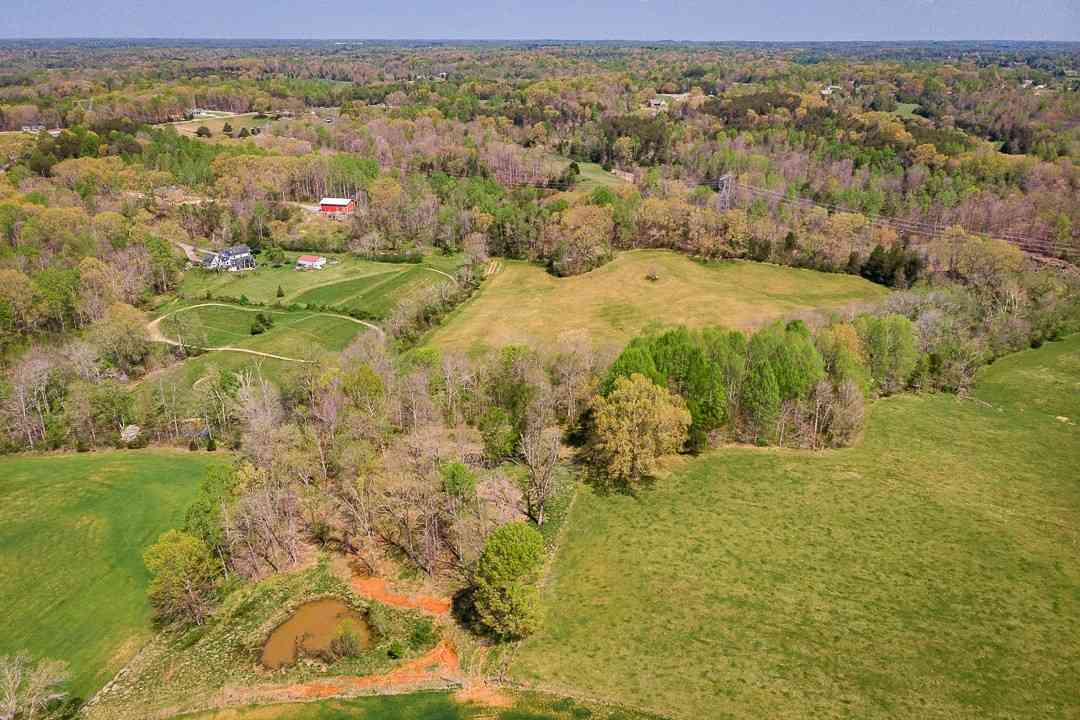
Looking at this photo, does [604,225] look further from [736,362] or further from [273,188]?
[273,188]

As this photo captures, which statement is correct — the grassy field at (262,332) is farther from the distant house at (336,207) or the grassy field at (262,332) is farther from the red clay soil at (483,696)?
the red clay soil at (483,696)

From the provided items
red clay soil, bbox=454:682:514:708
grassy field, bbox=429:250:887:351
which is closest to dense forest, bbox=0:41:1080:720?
red clay soil, bbox=454:682:514:708

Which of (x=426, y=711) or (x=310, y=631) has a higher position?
(x=426, y=711)

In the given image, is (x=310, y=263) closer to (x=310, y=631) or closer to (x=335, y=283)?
(x=335, y=283)

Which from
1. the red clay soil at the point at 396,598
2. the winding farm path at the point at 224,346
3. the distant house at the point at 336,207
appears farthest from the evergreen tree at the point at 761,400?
the distant house at the point at 336,207

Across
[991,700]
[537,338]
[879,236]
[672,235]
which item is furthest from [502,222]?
[991,700]

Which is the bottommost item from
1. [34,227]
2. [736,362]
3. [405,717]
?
[405,717]

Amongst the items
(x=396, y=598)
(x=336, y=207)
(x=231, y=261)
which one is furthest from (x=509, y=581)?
(x=336, y=207)
